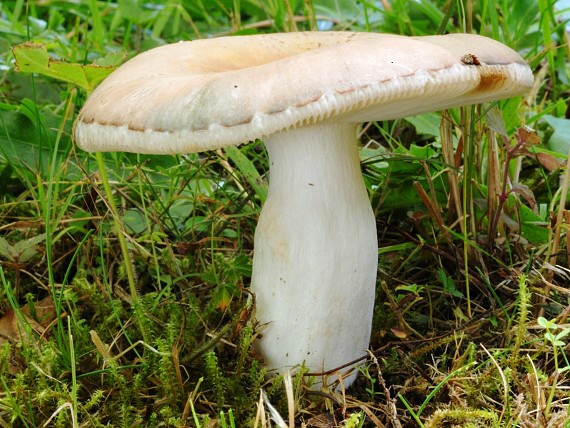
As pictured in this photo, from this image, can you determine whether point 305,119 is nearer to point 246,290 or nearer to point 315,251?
point 315,251

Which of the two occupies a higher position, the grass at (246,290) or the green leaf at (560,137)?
the green leaf at (560,137)

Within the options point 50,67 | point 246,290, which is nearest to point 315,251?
point 246,290

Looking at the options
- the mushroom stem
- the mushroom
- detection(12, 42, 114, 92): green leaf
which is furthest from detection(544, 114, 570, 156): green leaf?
detection(12, 42, 114, 92): green leaf

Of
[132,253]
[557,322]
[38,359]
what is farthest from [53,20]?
[557,322]

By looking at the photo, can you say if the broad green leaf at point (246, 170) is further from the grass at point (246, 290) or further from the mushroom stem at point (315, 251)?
the mushroom stem at point (315, 251)

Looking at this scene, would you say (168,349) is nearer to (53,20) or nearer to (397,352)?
(397,352)

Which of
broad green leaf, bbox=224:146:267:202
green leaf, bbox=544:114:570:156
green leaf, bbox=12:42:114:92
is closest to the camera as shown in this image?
green leaf, bbox=12:42:114:92

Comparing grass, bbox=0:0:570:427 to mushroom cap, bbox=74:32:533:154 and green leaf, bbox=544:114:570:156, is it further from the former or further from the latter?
mushroom cap, bbox=74:32:533:154

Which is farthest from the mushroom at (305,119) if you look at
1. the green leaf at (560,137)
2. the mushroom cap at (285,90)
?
the green leaf at (560,137)
